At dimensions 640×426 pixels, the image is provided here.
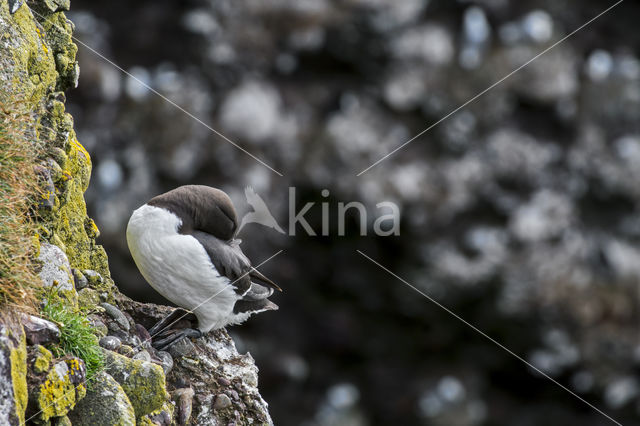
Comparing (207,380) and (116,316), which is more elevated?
(116,316)

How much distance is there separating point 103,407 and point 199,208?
1748 mm

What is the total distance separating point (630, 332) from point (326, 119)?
838 centimetres

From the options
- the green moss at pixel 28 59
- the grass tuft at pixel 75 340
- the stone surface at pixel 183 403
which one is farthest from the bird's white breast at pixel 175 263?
the green moss at pixel 28 59

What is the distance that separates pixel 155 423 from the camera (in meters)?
4.29

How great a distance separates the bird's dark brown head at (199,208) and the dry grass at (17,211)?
1.01m

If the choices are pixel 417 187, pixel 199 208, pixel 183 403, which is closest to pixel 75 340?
pixel 183 403

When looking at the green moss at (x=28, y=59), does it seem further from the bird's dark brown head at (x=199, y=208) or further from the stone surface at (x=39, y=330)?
the stone surface at (x=39, y=330)

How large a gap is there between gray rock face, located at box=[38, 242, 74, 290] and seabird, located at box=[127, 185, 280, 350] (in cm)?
72

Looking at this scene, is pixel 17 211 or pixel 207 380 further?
pixel 207 380

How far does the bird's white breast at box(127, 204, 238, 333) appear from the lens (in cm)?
496

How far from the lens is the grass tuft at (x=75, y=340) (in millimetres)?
3873

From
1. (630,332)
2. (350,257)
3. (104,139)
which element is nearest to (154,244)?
(104,139)

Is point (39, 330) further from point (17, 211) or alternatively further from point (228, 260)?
point (228, 260)

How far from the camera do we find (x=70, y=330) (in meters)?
3.93
